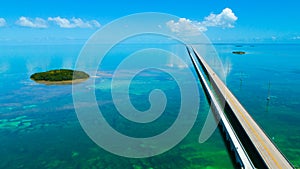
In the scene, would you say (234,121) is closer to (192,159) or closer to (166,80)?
(192,159)

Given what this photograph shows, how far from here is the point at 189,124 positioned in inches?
1410

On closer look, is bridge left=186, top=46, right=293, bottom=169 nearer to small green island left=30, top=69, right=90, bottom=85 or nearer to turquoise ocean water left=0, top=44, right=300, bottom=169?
turquoise ocean water left=0, top=44, right=300, bottom=169

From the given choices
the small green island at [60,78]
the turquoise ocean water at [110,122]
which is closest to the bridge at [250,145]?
the turquoise ocean water at [110,122]

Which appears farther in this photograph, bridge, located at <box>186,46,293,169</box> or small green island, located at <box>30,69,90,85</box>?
small green island, located at <box>30,69,90,85</box>

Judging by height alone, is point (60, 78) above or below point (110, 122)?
above

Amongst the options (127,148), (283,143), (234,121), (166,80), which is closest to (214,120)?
(234,121)

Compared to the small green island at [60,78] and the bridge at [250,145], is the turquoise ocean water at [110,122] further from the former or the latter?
the small green island at [60,78]

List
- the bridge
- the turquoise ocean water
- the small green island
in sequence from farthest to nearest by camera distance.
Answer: the small green island < the turquoise ocean water < the bridge

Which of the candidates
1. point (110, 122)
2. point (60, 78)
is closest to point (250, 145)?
point (110, 122)

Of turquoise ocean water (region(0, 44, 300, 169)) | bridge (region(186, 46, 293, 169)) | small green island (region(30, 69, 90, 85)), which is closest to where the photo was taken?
bridge (region(186, 46, 293, 169))

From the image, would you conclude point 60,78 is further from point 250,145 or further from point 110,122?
point 250,145

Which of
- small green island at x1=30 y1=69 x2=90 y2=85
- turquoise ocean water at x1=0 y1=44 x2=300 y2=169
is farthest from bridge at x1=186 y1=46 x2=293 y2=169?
small green island at x1=30 y1=69 x2=90 y2=85

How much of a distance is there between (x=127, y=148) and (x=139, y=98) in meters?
21.5

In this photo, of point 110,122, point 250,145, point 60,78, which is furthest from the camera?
point 60,78
